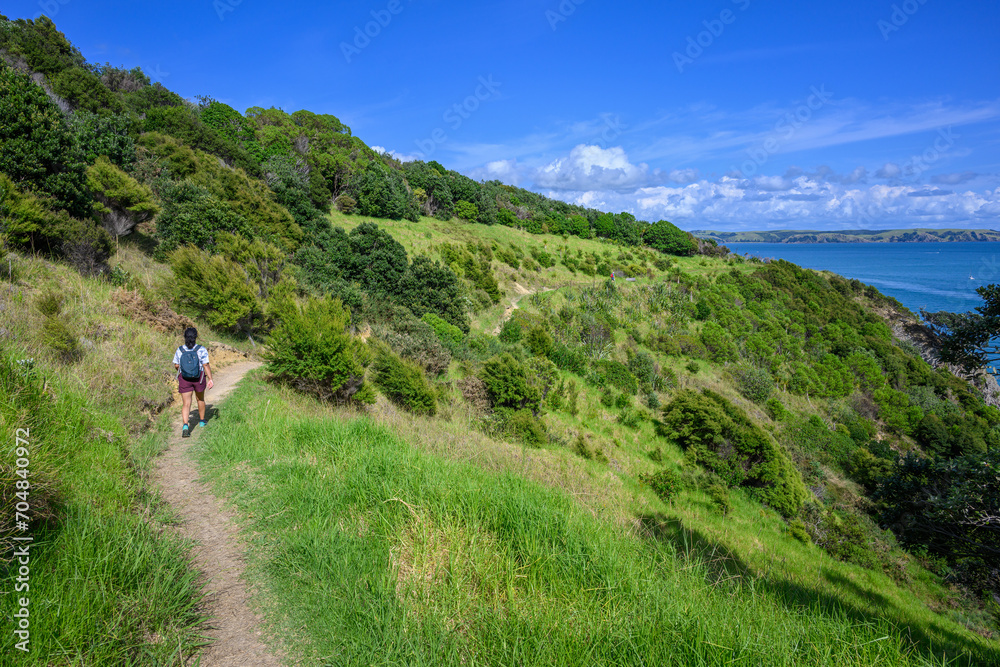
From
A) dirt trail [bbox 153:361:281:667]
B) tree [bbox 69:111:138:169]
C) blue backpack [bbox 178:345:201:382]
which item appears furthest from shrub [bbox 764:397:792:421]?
tree [bbox 69:111:138:169]

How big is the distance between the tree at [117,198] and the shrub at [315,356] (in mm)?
9305

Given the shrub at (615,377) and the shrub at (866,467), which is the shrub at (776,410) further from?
the shrub at (615,377)

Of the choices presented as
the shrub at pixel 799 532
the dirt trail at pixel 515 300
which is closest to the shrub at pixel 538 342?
the dirt trail at pixel 515 300

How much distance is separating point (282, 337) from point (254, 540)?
23.5 ft

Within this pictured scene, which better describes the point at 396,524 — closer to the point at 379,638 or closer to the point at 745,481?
the point at 379,638

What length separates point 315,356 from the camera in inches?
380

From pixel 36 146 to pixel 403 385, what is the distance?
38.0 feet

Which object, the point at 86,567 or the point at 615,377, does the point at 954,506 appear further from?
the point at 615,377

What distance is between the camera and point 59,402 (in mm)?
3984

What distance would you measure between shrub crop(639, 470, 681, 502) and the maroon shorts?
40.8 feet

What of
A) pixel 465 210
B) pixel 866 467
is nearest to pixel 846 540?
pixel 866 467

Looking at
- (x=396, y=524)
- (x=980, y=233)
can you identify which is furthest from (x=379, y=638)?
(x=980, y=233)

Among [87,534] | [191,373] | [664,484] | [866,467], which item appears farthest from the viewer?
[866,467]

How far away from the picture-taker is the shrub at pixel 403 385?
13.0 meters
